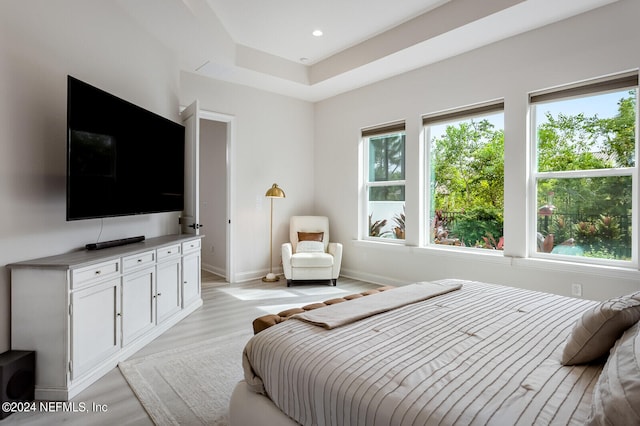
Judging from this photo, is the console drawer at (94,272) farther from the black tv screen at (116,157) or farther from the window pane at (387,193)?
the window pane at (387,193)

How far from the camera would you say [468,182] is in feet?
13.6

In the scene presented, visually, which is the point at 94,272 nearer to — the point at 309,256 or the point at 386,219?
the point at 309,256

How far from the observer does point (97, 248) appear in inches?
105

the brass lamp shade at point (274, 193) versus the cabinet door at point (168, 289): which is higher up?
the brass lamp shade at point (274, 193)

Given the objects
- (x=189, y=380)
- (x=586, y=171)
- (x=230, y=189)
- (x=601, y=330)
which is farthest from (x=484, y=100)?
(x=189, y=380)

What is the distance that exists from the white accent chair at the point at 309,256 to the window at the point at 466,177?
131cm

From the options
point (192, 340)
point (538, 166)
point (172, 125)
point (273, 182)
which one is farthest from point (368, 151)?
point (192, 340)

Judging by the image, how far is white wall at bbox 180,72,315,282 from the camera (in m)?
4.90

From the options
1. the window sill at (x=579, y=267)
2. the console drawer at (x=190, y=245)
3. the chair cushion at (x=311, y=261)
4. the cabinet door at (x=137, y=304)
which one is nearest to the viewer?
the cabinet door at (x=137, y=304)

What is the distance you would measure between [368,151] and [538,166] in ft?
7.46

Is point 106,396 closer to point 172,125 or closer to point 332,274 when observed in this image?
point 172,125

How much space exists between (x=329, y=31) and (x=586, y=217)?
10.6 ft

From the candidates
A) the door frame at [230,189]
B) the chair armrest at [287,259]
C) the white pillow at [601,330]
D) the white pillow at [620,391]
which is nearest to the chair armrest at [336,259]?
the chair armrest at [287,259]

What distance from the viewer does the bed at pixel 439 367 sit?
3.22ft
